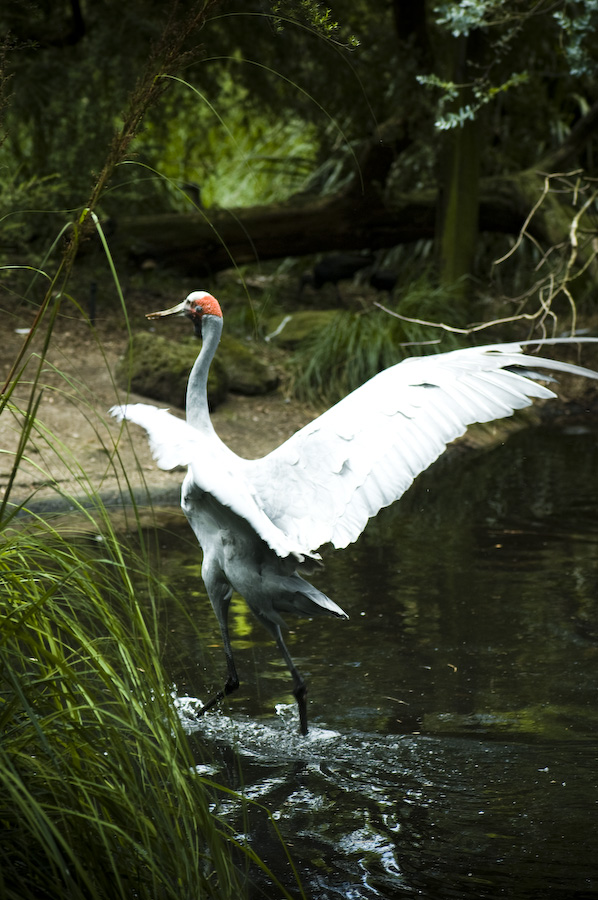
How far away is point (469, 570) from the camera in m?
5.61

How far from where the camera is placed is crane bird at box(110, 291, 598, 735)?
3.32m

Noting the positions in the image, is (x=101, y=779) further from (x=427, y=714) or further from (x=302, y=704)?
(x=427, y=714)

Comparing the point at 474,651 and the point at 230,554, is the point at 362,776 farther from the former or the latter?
the point at 474,651

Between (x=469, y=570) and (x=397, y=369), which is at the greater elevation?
(x=397, y=369)

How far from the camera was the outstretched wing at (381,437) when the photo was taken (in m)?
3.39

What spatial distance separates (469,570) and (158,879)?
378 centimetres

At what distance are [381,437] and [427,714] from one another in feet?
3.91

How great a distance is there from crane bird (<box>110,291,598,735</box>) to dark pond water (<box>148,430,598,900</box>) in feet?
1.14

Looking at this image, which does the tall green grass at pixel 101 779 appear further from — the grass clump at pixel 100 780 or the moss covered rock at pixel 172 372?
the moss covered rock at pixel 172 372

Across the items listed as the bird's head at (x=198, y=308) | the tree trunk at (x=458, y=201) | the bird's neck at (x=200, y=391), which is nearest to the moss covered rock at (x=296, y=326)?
the tree trunk at (x=458, y=201)

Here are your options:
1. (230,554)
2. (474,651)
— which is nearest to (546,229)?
(474,651)

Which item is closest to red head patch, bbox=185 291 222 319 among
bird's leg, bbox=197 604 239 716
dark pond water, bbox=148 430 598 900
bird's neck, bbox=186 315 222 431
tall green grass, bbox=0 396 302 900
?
bird's neck, bbox=186 315 222 431

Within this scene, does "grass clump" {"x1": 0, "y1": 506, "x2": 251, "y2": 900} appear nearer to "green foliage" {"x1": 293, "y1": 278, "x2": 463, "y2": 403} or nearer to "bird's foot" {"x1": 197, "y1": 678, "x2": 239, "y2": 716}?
"bird's foot" {"x1": 197, "y1": 678, "x2": 239, "y2": 716}

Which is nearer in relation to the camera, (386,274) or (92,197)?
(92,197)
